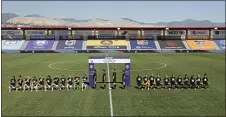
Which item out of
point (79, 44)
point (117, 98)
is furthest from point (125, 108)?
point (79, 44)

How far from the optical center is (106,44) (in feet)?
251

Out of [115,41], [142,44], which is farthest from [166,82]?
[115,41]

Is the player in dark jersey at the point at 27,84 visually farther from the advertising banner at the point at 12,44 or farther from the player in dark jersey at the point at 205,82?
the advertising banner at the point at 12,44

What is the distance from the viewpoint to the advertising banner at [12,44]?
7362 cm

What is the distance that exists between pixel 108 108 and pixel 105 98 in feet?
10.5

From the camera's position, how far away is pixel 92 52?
7094 cm

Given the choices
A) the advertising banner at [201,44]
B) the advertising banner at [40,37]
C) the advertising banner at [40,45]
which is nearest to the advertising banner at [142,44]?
the advertising banner at [201,44]

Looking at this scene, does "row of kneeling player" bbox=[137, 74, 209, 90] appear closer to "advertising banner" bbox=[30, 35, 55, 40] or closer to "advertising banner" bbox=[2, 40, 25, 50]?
"advertising banner" bbox=[2, 40, 25, 50]

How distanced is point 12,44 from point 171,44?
36651mm

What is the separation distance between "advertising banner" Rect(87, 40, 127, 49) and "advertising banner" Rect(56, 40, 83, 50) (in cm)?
212

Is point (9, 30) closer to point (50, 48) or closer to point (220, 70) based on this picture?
point (50, 48)

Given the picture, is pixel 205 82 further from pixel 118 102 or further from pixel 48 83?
pixel 48 83

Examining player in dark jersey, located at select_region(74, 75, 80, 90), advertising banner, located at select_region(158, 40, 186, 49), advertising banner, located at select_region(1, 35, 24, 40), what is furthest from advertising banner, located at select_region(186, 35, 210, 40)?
player in dark jersey, located at select_region(74, 75, 80, 90)

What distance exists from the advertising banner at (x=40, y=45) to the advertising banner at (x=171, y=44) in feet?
83.5
